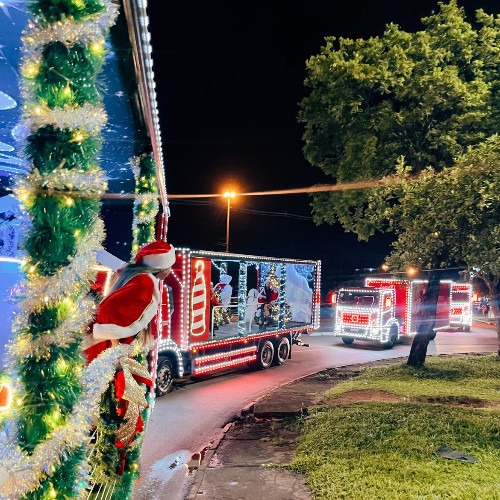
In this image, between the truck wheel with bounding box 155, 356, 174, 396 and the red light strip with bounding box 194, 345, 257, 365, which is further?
the red light strip with bounding box 194, 345, 257, 365

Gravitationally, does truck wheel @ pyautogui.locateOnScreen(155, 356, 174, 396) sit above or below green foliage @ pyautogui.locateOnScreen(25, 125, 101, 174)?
below

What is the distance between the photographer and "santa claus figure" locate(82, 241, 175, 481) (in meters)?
3.61

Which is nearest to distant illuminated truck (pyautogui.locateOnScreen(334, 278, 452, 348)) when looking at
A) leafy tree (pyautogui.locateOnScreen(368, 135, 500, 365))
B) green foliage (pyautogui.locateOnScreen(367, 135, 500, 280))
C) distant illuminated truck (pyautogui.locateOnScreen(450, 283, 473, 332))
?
distant illuminated truck (pyautogui.locateOnScreen(450, 283, 473, 332))

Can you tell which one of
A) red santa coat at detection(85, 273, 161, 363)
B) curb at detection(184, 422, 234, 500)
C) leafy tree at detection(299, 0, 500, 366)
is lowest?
curb at detection(184, 422, 234, 500)

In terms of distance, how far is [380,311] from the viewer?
18.9 metres

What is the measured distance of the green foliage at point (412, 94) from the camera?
42.1 ft

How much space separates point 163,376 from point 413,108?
9.38m

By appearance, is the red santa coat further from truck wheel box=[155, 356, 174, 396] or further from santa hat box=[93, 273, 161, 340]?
truck wheel box=[155, 356, 174, 396]

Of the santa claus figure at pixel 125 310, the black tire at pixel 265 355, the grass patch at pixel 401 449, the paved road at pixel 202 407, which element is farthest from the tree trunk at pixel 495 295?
the santa claus figure at pixel 125 310

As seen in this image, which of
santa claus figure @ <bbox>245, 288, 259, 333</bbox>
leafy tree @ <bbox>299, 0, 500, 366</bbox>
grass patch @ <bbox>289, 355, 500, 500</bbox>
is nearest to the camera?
grass patch @ <bbox>289, 355, 500, 500</bbox>

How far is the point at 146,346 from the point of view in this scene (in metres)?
4.43

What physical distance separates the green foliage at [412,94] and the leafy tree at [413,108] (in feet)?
0.09

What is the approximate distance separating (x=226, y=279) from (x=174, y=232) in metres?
27.8

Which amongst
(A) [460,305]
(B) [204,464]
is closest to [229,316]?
(B) [204,464]
